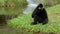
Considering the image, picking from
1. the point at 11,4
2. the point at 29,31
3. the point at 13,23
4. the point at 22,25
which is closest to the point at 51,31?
the point at 29,31

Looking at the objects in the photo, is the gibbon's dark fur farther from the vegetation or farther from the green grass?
the vegetation

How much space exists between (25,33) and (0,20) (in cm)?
393

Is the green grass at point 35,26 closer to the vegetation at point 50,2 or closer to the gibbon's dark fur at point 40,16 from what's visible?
the gibbon's dark fur at point 40,16

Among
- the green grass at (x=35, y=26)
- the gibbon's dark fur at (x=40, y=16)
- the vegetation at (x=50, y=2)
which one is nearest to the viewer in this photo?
the green grass at (x=35, y=26)

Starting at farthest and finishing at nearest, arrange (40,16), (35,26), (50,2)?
(50,2) < (40,16) < (35,26)

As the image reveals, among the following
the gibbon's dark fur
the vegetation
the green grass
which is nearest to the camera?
the green grass

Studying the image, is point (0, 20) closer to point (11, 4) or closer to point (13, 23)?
point (13, 23)

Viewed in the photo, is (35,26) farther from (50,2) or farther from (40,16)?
(50,2)

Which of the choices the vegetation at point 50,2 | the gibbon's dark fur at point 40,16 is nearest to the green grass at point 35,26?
the gibbon's dark fur at point 40,16

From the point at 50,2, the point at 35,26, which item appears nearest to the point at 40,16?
the point at 35,26


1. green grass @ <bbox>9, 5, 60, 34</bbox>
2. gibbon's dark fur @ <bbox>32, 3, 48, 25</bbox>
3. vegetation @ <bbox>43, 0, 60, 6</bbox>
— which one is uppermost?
gibbon's dark fur @ <bbox>32, 3, 48, 25</bbox>

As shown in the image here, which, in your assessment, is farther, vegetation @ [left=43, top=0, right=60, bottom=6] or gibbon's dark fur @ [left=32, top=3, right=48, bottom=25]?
vegetation @ [left=43, top=0, right=60, bottom=6]

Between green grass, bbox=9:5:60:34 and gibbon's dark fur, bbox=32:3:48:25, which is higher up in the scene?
gibbon's dark fur, bbox=32:3:48:25

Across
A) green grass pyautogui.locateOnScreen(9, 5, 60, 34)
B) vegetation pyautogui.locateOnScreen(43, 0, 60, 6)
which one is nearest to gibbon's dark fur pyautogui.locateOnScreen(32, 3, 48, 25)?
green grass pyautogui.locateOnScreen(9, 5, 60, 34)
